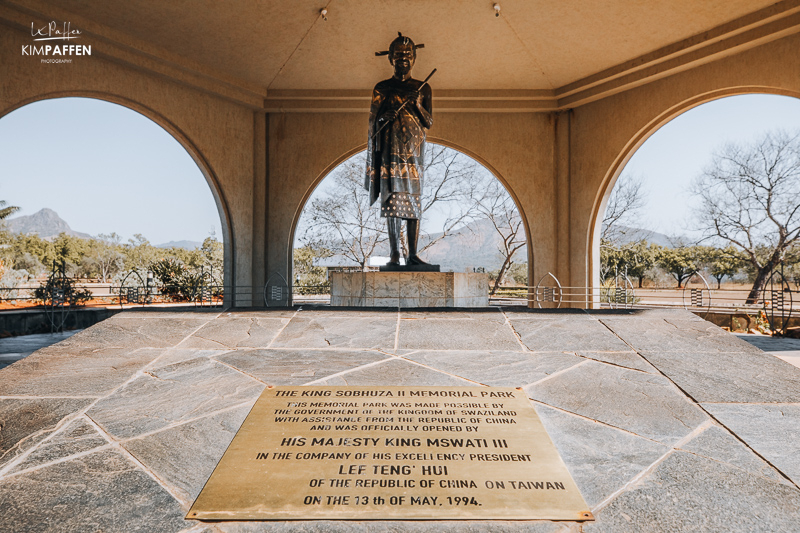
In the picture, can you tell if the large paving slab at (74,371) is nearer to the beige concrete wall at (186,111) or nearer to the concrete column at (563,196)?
the beige concrete wall at (186,111)

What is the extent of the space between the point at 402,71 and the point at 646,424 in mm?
3754

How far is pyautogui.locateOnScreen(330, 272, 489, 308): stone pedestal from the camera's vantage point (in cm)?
488

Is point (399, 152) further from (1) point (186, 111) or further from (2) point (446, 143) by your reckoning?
(1) point (186, 111)

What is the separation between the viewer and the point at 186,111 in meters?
8.00

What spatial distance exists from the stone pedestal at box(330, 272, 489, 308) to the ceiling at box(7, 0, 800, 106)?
3.85 metres

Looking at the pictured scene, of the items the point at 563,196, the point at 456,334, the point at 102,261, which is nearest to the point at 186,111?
the point at 563,196

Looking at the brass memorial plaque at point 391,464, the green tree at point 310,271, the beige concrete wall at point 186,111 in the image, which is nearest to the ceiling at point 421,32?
the beige concrete wall at point 186,111

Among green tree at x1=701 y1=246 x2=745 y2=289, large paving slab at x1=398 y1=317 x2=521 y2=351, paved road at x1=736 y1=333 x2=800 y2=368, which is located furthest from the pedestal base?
green tree at x1=701 y1=246 x2=745 y2=289

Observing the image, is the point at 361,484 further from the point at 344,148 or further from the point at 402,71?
the point at 344,148

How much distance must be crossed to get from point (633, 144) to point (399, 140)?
5.76 m

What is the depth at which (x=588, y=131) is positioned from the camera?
348 inches

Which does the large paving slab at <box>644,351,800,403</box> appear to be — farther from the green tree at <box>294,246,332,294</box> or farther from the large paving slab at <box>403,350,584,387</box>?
the green tree at <box>294,246,332,294</box>

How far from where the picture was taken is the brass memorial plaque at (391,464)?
1.26 meters

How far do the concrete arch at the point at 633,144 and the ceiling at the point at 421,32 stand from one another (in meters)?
0.85
